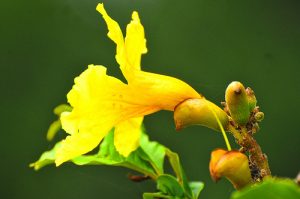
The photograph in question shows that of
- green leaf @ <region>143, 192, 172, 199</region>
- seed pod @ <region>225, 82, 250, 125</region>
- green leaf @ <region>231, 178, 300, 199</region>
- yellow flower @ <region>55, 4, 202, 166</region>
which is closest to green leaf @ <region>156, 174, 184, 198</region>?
green leaf @ <region>143, 192, 172, 199</region>

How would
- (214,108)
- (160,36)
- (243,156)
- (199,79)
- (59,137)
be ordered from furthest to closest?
(160,36)
(199,79)
(59,137)
(214,108)
(243,156)

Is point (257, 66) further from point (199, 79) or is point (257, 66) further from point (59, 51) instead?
point (59, 51)

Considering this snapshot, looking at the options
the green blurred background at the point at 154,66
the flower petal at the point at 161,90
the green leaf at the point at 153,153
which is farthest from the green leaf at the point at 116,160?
the green blurred background at the point at 154,66

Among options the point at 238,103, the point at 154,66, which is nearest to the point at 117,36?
the point at 238,103

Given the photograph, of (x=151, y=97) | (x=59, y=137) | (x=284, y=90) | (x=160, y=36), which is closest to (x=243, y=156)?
(x=151, y=97)

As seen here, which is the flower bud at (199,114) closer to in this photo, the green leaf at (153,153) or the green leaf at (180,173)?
the green leaf at (180,173)
